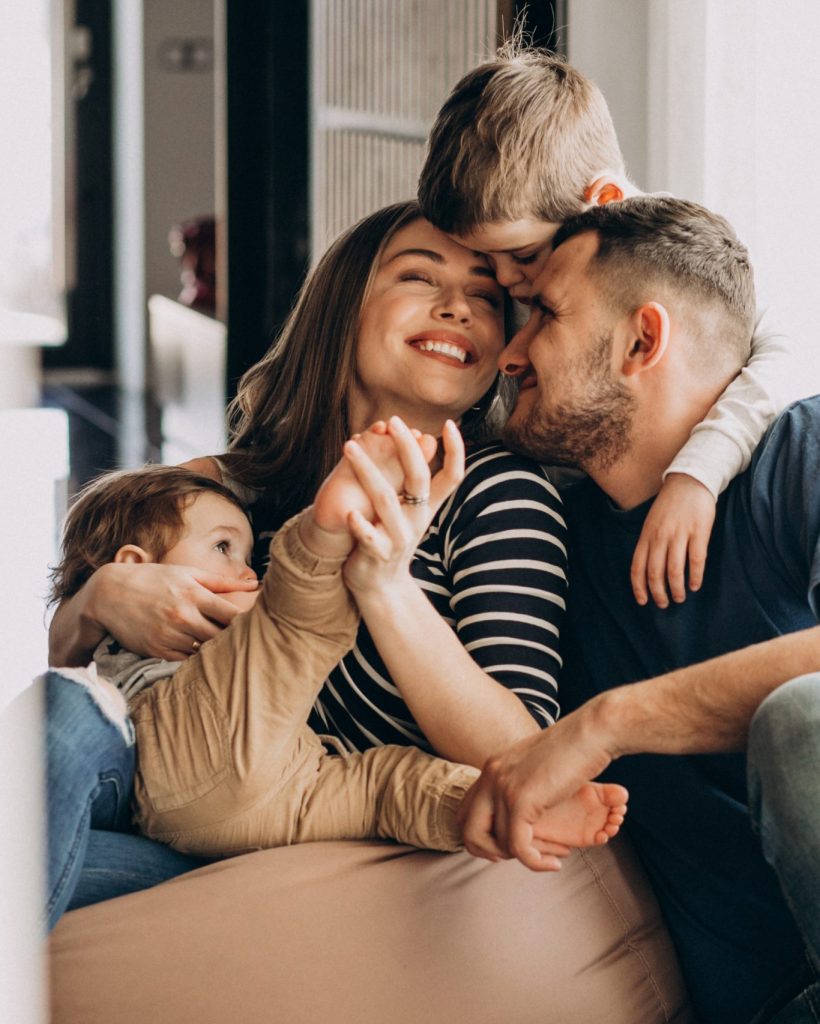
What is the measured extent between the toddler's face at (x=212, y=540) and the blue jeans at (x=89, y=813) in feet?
1.25

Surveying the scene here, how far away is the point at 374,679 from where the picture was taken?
1544mm

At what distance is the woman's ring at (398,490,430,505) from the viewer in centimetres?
129

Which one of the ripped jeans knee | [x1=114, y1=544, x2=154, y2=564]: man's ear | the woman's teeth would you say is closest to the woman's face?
the woman's teeth

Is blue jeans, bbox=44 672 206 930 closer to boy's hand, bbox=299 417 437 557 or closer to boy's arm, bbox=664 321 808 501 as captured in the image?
boy's hand, bbox=299 417 437 557

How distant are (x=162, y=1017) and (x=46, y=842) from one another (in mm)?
238

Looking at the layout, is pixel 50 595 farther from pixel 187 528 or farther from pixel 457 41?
pixel 457 41

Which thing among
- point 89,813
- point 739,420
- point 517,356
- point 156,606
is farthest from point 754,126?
point 89,813

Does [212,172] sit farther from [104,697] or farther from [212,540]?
[104,697]

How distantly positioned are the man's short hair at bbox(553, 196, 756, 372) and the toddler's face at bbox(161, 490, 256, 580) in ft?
1.83

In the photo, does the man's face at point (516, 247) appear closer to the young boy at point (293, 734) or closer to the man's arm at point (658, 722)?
the young boy at point (293, 734)

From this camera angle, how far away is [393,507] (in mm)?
1269

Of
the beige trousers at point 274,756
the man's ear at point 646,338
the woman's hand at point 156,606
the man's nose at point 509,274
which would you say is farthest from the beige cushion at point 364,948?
the man's nose at point 509,274

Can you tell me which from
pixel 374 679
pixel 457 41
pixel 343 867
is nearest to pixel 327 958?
pixel 343 867

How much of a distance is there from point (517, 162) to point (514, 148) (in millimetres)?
22
